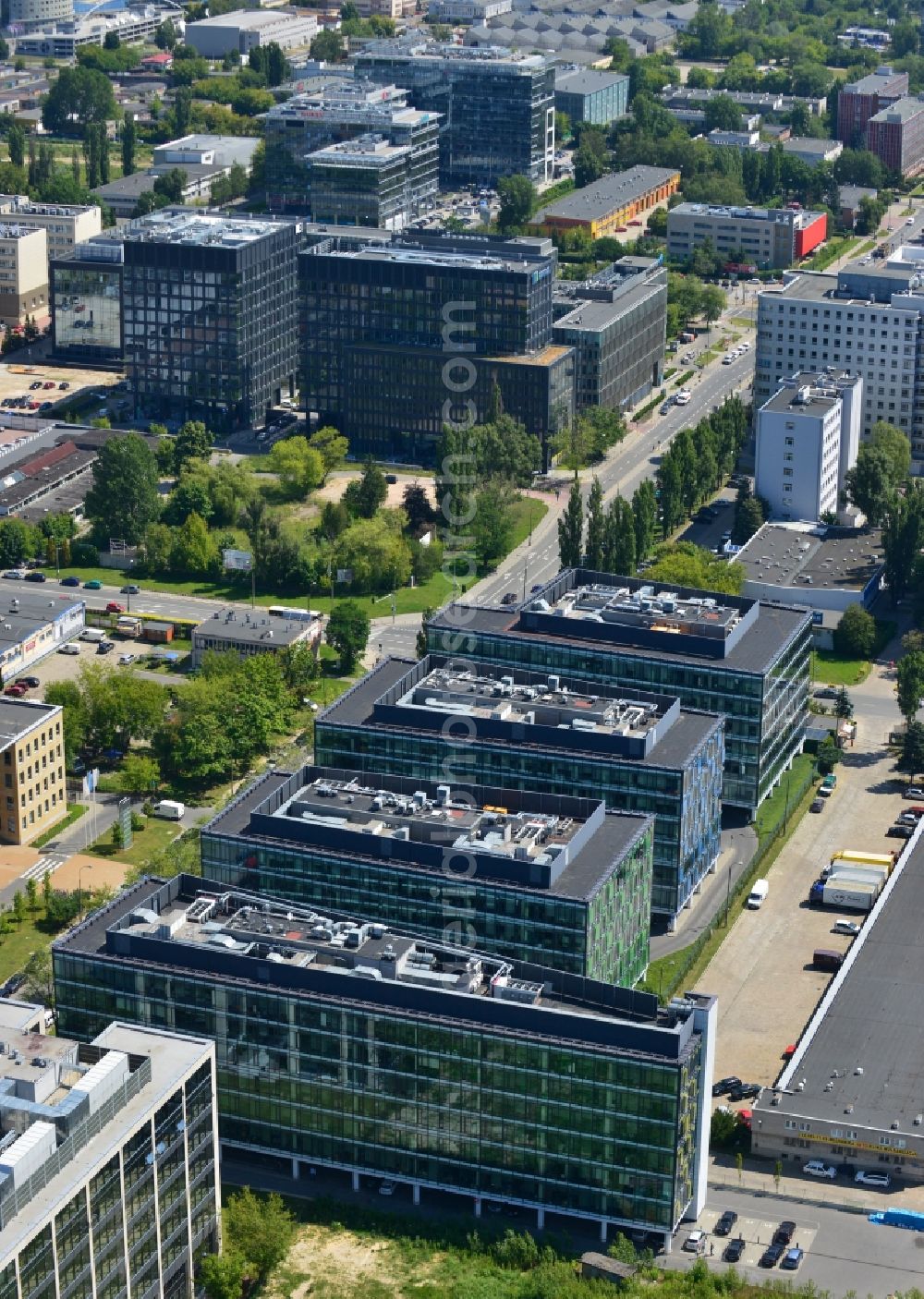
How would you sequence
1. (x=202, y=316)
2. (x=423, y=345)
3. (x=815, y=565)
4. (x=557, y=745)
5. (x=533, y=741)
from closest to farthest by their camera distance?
(x=557, y=745)
(x=533, y=741)
(x=815, y=565)
(x=423, y=345)
(x=202, y=316)

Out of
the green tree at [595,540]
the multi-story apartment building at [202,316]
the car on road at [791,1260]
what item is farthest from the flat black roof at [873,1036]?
the multi-story apartment building at [202,316]

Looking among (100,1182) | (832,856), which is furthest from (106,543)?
(100,1182)

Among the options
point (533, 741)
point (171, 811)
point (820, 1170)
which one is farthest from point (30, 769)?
point (820, 1170)

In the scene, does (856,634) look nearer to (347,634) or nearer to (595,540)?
(595,540)

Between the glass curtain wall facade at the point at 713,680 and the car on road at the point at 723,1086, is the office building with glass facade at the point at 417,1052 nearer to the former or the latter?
the car on road at the point at 723,1086

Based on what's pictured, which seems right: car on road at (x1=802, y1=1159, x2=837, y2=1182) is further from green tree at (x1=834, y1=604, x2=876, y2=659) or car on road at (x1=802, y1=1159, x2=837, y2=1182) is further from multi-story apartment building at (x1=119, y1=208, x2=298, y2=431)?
multi-story apartment building at (x1=119, y1=208, x2=298, y2=431)

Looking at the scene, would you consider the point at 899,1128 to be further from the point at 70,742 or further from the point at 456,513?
the point at 456,513
